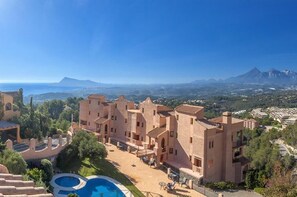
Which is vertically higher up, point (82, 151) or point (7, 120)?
point (7, 120)

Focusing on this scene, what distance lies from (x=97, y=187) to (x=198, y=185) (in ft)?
30.7

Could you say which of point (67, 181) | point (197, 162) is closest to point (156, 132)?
point (197, 162)

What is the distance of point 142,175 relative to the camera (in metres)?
28.0

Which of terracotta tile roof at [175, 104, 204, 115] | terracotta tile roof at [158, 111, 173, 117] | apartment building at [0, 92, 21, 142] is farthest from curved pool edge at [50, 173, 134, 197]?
terracotta tile roof at [158, 111, 173, 117]

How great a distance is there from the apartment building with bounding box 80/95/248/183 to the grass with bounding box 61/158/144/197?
5.36 meters

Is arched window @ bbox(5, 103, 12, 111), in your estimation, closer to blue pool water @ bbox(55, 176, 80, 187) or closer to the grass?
the grass

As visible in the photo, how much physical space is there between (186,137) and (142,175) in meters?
6.22

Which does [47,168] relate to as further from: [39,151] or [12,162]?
[12,162]

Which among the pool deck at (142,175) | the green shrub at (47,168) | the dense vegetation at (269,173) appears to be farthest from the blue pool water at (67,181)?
the dense vegetation at (269,173)

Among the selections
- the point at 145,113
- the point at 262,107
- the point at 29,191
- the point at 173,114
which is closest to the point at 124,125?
the point at 145,113

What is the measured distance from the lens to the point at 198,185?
26.7 m

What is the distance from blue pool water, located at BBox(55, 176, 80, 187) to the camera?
23984 millimetres

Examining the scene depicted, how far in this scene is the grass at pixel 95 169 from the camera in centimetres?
2666

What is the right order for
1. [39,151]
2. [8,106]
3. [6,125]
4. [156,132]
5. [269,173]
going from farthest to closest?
[8,106] → [156,132] → [269,173] → [6,125] → [39,151]
